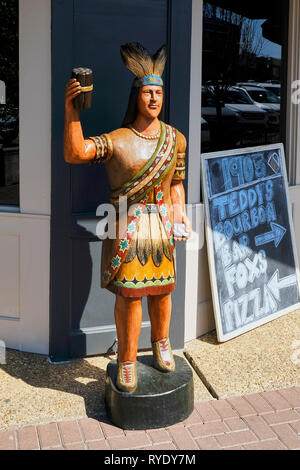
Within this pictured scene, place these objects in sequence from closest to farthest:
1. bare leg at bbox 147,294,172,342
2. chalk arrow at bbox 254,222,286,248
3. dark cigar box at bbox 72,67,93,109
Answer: dark cigar box at bbox 72,67,93,109, bare leg at bbox 147,294,172,342, chalk arrow at bbox 254,222,286,248

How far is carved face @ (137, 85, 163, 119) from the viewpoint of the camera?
331cm

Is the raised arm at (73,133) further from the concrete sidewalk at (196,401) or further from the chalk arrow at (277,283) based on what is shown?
the chalk arrow at (277,283)

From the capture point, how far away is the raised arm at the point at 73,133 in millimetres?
3094

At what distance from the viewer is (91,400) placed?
376cm

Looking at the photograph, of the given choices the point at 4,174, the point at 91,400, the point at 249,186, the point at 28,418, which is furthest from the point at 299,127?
the point at 28,418

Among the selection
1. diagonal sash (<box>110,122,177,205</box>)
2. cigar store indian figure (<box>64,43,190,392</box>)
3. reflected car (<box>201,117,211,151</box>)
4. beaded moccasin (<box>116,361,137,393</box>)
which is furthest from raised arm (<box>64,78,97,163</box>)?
reflected car (<box>201,117,211,151</box>)

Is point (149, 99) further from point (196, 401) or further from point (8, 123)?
point (196, 401)

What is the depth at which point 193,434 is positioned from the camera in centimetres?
339

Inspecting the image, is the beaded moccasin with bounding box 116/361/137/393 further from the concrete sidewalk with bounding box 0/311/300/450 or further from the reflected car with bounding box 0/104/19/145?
the reflected car with bounding box 0/104/19/145

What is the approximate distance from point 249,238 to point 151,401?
6.51 ft

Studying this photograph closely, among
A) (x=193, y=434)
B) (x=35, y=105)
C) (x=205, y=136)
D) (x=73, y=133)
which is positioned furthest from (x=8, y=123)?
(x=193, y=434)

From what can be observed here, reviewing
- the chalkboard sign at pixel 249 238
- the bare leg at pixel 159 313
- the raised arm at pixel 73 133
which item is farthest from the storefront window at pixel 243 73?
the raised arm at pixel 73 133

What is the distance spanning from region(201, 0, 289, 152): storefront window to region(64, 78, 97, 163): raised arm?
180 centimetres

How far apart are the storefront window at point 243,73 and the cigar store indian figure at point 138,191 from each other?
1460 millimetres
